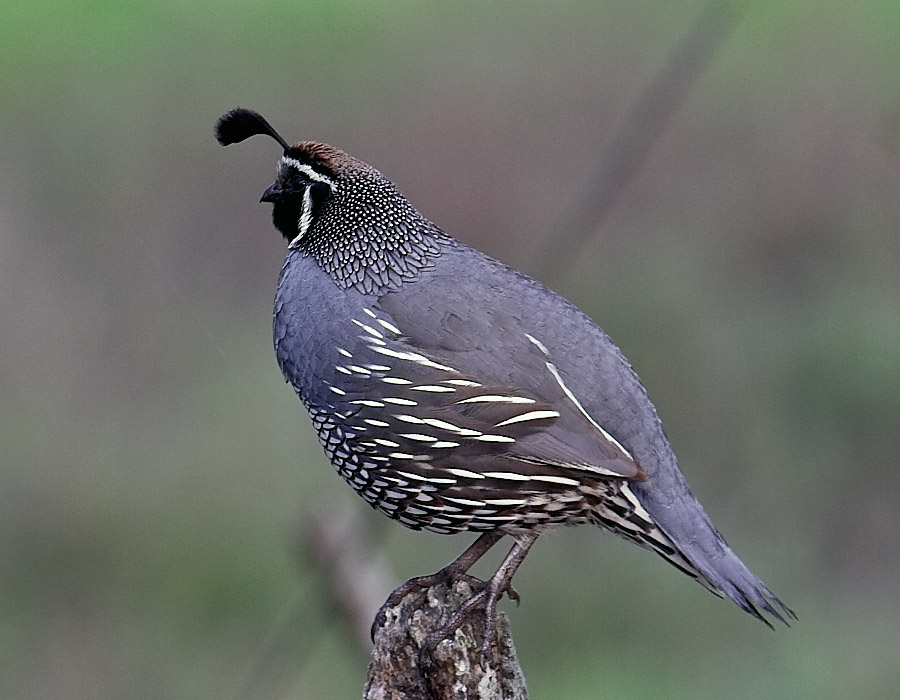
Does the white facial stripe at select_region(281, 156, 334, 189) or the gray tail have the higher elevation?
Result: the white facial stripe at select_region(281, 156, 334, 189)

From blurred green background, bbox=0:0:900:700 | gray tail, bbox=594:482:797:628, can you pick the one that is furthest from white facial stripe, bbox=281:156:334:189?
blurred green background, bbox=0:0:900:700

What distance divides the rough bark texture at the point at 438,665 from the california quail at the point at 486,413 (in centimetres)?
13

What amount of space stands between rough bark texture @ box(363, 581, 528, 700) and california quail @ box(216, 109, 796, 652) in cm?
13

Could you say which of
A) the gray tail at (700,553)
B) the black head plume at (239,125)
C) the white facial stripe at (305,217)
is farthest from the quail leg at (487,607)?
the black head plume at (239,125)

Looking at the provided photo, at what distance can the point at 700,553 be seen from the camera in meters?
3.80

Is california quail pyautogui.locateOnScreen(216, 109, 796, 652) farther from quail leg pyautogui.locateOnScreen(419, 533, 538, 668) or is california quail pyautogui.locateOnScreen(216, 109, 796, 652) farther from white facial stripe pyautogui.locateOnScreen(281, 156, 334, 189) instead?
white facial stripe pyautogui.locateOnScreen(281, 156, 334, 189)

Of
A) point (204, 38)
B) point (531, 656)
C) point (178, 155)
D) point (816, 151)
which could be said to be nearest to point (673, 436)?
point (531, 656)

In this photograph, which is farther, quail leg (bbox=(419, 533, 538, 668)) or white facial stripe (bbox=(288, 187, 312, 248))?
white facial stripe (bbox=(288, 187, 312, 248))

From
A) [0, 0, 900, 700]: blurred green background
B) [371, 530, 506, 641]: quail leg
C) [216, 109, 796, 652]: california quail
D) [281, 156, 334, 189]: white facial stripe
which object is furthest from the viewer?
[0, 0, 900, 700]: blurred green background

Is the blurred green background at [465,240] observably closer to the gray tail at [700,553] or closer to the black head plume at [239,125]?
the gray tail at [700,553]

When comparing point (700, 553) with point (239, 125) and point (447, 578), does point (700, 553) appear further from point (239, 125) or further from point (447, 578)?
point (239, 125)

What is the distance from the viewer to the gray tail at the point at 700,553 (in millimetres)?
3684

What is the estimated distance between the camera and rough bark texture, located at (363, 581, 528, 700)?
3473mm

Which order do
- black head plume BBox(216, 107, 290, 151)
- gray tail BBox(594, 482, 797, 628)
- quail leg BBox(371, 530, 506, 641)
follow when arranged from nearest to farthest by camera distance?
gray tail BBox(594, 482, 797, 628) → quail leg BBox(371, 530, 506, 641) → black head plume BBox(216, 107, 290, 151)
